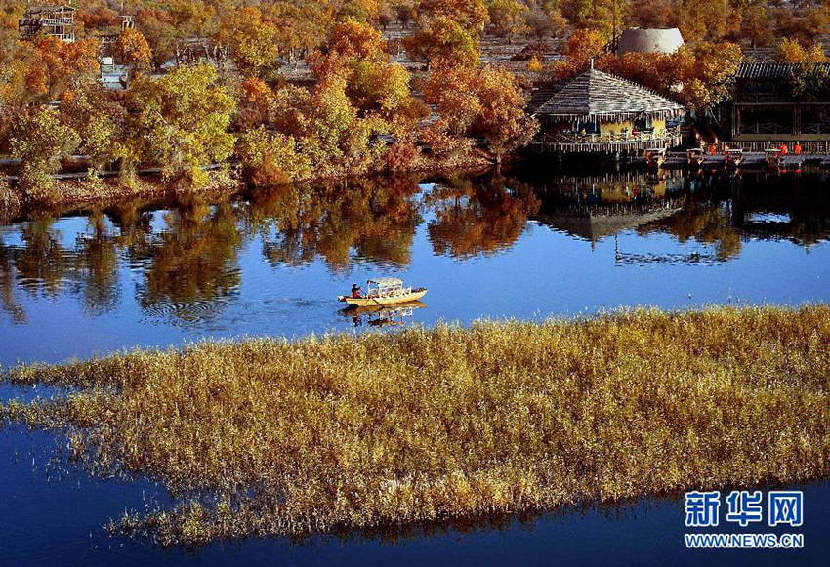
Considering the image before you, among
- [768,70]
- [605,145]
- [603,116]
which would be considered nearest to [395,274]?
[603,116]

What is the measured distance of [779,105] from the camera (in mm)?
78562

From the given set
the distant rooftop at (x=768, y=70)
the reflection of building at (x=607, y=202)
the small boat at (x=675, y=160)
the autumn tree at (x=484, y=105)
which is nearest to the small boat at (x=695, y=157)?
the small boat at (x=675, y=160)

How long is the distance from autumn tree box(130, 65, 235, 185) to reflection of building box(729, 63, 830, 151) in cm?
3242

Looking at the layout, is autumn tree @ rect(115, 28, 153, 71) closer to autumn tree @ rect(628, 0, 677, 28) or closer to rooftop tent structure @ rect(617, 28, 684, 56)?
rooftop tent structure @ rect(617, 28, 684, 56)

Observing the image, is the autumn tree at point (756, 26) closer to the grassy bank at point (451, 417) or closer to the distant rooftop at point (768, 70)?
the distant rooftop at point (768, 70)

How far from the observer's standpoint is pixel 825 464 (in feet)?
92.8

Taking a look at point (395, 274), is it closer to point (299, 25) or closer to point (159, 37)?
point (159, 37)

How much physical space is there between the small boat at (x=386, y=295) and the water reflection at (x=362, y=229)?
463 cm

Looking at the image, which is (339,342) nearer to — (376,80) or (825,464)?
(825,464)

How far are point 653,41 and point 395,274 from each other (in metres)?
51.7

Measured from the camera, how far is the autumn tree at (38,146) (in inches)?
2501

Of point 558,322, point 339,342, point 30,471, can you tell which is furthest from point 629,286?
point 30,471

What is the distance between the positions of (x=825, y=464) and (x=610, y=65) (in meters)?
59.9

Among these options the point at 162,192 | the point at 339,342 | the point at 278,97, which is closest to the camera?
the point at 339,342
